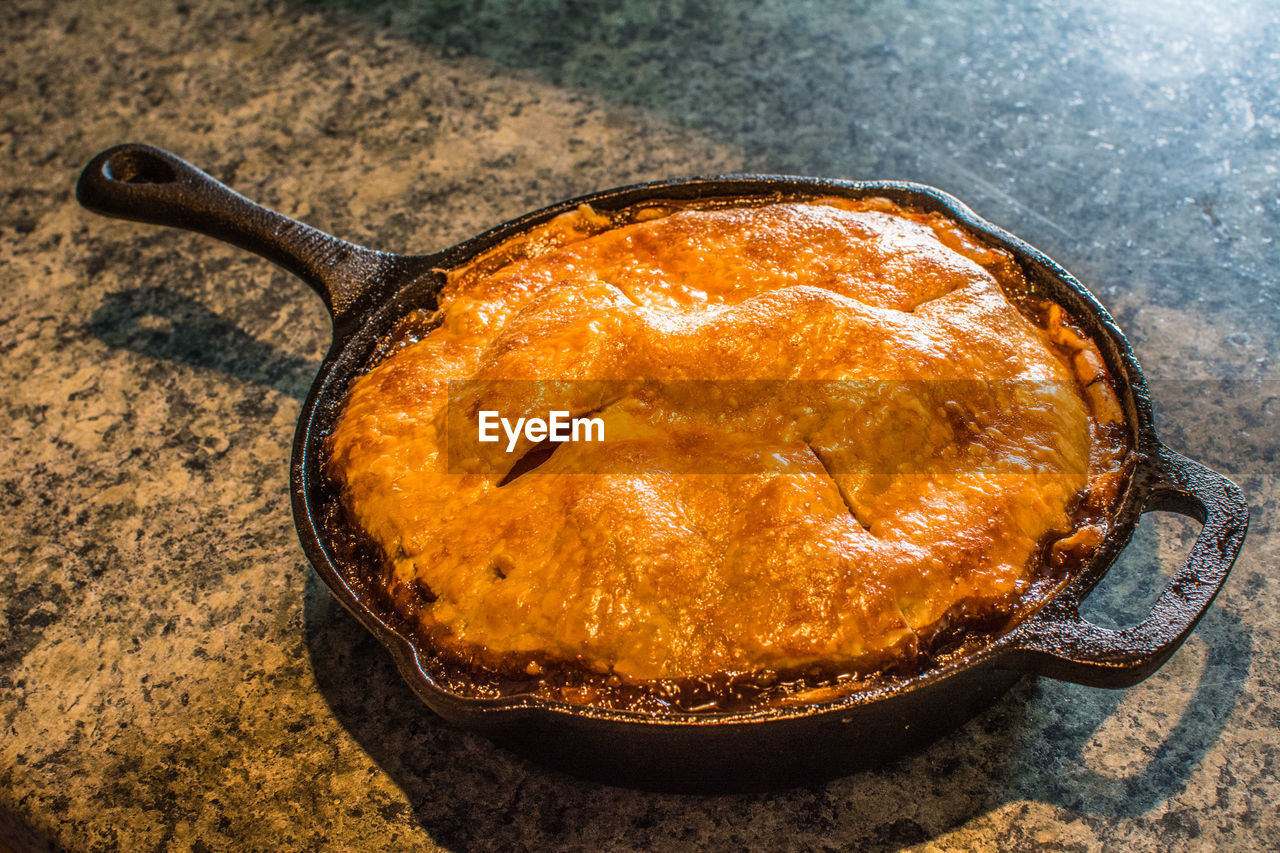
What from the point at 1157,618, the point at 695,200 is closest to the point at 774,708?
the point at 1157,618

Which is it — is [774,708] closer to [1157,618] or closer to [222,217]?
[1157,618]

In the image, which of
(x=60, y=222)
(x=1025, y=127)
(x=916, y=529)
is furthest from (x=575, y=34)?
(x=916, y=529)

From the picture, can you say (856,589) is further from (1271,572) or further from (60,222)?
(60,222)

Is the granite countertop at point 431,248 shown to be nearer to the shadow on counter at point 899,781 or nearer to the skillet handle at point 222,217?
the shadow on counter at point 899,781

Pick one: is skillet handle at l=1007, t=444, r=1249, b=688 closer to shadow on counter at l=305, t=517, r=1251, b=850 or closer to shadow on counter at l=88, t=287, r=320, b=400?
shadow on counter at l=305, t=517, r=1251, b=850

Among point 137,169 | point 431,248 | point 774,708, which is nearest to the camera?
point 774,708
